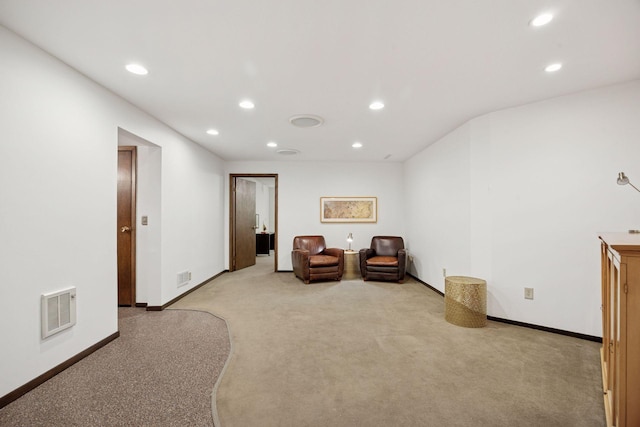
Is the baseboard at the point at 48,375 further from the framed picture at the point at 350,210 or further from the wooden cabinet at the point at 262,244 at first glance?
the wooden cabinet at the point at 262,244

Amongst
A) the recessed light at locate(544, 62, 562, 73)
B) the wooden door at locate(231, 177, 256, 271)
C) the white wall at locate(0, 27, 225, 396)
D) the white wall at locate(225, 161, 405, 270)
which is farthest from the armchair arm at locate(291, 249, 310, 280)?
the recessed light at locate(544, 62, 562, 73)

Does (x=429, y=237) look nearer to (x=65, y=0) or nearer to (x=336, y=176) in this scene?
(x=336, y=176)

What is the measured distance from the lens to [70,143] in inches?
93.2

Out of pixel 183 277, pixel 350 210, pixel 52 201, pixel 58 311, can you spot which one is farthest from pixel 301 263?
pixel 52 201

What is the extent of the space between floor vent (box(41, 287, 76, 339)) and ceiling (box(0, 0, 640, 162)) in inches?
75.5

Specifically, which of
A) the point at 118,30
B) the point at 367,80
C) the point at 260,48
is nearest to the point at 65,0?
the point at 118,30

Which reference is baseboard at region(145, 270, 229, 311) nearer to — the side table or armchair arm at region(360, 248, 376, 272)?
the side table

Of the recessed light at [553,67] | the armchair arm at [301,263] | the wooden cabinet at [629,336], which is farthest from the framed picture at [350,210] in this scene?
the wooden cabinet at [629,336]

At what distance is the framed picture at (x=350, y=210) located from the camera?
20.7 feet

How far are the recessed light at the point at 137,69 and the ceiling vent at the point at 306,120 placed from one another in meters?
1.61

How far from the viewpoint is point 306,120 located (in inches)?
143

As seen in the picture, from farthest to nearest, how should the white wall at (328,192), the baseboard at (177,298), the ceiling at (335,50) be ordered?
→ the white wall at (328,192) → the baseboard at (177,298) → the ceiling at (335,50)

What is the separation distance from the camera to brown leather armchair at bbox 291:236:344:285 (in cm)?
521

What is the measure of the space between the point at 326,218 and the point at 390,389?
4499 millimetres
